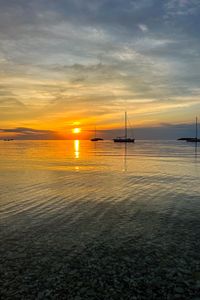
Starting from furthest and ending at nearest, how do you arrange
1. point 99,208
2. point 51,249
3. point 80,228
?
point 99,208 → point 80,228 → point 51,249

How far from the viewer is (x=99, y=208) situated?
16906 mm

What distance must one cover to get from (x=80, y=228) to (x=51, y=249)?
2652mm

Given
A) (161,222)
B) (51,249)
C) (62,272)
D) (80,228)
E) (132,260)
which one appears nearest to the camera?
(62,272)

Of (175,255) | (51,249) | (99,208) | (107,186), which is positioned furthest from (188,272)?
(107,186)

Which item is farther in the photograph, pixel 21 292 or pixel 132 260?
pixel 132 260

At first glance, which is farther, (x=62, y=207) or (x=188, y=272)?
(x=62, y=207)

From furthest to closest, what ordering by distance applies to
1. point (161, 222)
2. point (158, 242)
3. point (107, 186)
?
point (107, 186)
point (161, 222)
point (158, 242)

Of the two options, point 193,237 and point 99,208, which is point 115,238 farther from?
point 99,208

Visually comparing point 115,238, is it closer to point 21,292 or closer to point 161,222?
point 161,222

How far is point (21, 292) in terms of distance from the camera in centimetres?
757

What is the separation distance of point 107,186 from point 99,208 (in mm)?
8282

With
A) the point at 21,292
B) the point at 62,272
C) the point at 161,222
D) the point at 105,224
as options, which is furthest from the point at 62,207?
the point at 21,292

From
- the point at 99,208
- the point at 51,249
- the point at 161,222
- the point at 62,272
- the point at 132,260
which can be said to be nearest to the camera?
the point at 62,272

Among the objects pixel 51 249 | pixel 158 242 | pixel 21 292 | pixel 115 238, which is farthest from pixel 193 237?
pixel 21 292
